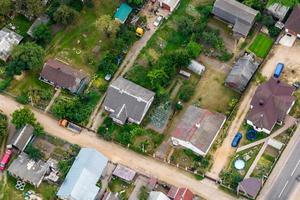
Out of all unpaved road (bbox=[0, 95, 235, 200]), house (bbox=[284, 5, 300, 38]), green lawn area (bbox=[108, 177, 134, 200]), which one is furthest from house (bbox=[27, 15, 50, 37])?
house (bbox=[284, 5, 300, 38])

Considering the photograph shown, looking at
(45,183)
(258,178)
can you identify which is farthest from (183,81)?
(45,183)

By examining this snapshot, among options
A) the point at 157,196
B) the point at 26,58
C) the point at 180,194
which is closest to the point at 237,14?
the point at 180,194

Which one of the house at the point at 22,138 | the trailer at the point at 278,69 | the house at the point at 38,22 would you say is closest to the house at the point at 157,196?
the house at the point at 22,138

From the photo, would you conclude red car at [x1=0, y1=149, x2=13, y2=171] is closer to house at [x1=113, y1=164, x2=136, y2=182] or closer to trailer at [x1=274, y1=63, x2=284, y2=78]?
house at [x1=113, y1=164, x2=136, y2=182]

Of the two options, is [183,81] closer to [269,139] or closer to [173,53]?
[173,53]

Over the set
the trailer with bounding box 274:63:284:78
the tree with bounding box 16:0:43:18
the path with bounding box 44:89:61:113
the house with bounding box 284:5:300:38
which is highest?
the house with bounding box 284:5:300:38

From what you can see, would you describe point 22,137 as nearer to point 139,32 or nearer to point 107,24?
point 107,24
